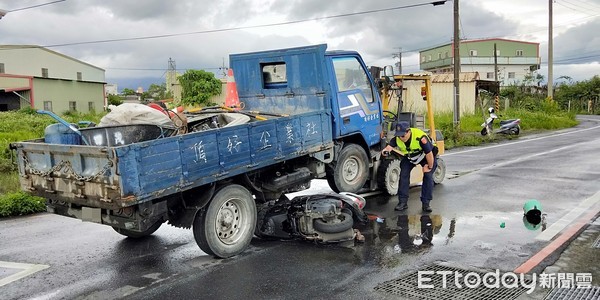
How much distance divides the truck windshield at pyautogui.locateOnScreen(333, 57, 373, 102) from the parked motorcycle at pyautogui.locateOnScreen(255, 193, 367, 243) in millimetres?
2040

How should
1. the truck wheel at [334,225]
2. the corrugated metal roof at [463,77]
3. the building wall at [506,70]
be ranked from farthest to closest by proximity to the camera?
1. the building wall at [506,70]
2. the corrugated metal roof at [463,77]
3. the truck wheel at [334,225]

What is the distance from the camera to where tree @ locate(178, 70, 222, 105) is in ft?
107

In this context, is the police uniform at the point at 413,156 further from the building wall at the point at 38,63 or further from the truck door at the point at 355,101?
the building wall at the point at 38,63

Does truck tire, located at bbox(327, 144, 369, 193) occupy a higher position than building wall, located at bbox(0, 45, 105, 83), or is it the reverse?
building wall, located at bbox(0, 45, 105, 83)

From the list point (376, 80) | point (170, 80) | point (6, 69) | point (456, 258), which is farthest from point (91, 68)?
point (456, 258)

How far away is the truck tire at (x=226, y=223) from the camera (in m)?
5.63

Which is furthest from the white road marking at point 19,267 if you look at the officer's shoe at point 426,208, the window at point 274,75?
the officer's shoe at point 426,208

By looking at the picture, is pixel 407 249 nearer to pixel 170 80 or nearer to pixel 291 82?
pixel 291 82

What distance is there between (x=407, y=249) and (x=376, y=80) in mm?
3685

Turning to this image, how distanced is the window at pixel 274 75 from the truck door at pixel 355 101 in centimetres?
86

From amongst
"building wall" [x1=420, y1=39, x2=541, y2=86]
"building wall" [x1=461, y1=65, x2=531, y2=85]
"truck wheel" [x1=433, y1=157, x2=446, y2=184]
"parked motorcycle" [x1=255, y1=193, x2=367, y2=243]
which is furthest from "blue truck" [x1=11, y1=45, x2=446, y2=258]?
"building wall" [x1=461, y1=65, x2=531, y2=85]

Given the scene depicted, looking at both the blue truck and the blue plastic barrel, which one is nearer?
the blue truck

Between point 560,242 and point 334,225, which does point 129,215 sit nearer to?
point 334,225

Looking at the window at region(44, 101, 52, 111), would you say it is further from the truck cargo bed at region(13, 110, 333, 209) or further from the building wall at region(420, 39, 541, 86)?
the building wall at region(420, 39, 541, 86)
